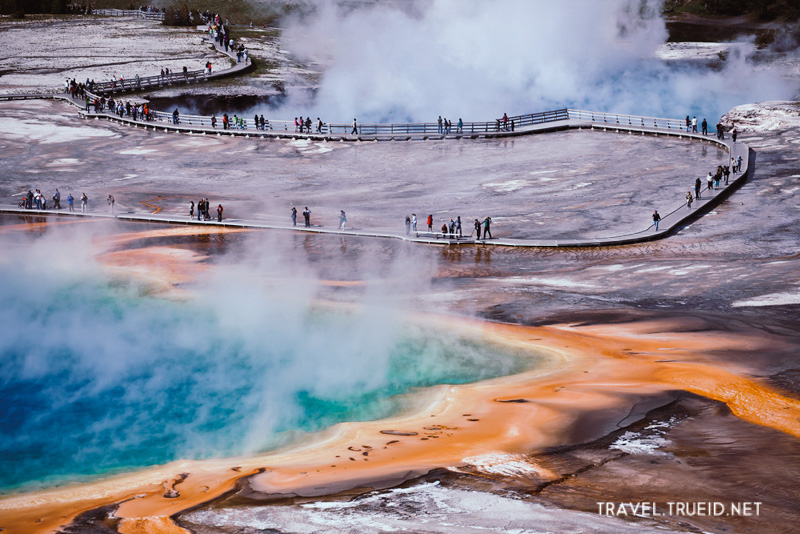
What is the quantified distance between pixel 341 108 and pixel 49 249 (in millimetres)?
37182

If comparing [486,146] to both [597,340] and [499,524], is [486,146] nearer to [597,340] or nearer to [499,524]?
[597,340]

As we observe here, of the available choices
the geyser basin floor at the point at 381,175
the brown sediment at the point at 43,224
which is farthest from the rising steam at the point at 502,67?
the brown sediment at the point at 43,224

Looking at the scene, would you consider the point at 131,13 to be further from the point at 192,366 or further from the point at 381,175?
the point at 192,366

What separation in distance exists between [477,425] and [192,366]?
9.87 metres

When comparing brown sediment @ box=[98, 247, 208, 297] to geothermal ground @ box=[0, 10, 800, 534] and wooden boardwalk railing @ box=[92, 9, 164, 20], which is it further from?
wooden boardwalk railing @ box=[92, 9, 164, 20]

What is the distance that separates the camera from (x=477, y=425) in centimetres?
1883

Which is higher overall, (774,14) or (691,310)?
(774,14)

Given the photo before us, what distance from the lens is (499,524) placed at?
14.0 m

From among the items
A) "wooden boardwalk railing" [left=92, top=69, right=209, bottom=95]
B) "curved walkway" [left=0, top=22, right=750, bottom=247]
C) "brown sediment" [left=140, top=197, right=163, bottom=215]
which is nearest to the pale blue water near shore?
"curved walkway" [left=0, top=22, right=750, bottom=247]

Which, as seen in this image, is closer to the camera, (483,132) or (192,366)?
(192,366)

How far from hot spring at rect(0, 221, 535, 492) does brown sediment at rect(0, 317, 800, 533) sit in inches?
36.2

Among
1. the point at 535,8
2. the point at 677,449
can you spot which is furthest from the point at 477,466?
the point at 535,8

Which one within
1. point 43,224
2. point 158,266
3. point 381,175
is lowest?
point 158,266

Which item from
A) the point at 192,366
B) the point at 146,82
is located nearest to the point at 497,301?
the point at 192,366
